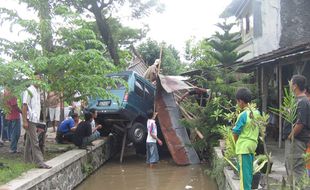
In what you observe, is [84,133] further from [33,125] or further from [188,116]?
[188,116]

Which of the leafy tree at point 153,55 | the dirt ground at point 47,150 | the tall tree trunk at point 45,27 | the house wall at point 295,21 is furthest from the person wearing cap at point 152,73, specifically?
the leafy tree at point 153,55

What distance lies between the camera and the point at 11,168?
815 cm

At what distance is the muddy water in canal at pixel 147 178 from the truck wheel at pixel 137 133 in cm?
81

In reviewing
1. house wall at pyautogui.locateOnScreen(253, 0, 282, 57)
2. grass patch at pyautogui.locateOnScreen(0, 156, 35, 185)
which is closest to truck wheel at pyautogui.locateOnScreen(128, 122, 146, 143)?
grass patch at pyautogui.locateOnScreen(0, 156, 35, 185)

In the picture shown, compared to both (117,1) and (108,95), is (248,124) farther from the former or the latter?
(117,1)

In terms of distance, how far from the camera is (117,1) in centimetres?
1983

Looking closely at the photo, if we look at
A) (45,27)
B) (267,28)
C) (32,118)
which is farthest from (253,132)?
(267,28)

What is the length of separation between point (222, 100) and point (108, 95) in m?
3.76

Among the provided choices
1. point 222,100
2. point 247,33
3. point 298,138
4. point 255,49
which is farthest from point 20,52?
point 247,33

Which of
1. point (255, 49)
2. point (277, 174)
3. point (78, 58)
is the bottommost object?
point (277, 174)

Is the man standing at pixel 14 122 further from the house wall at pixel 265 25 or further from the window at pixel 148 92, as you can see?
the house wall at pixel 265 25

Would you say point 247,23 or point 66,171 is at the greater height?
point 247,23

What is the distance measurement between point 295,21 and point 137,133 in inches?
309

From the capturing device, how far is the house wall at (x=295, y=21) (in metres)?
16.4
